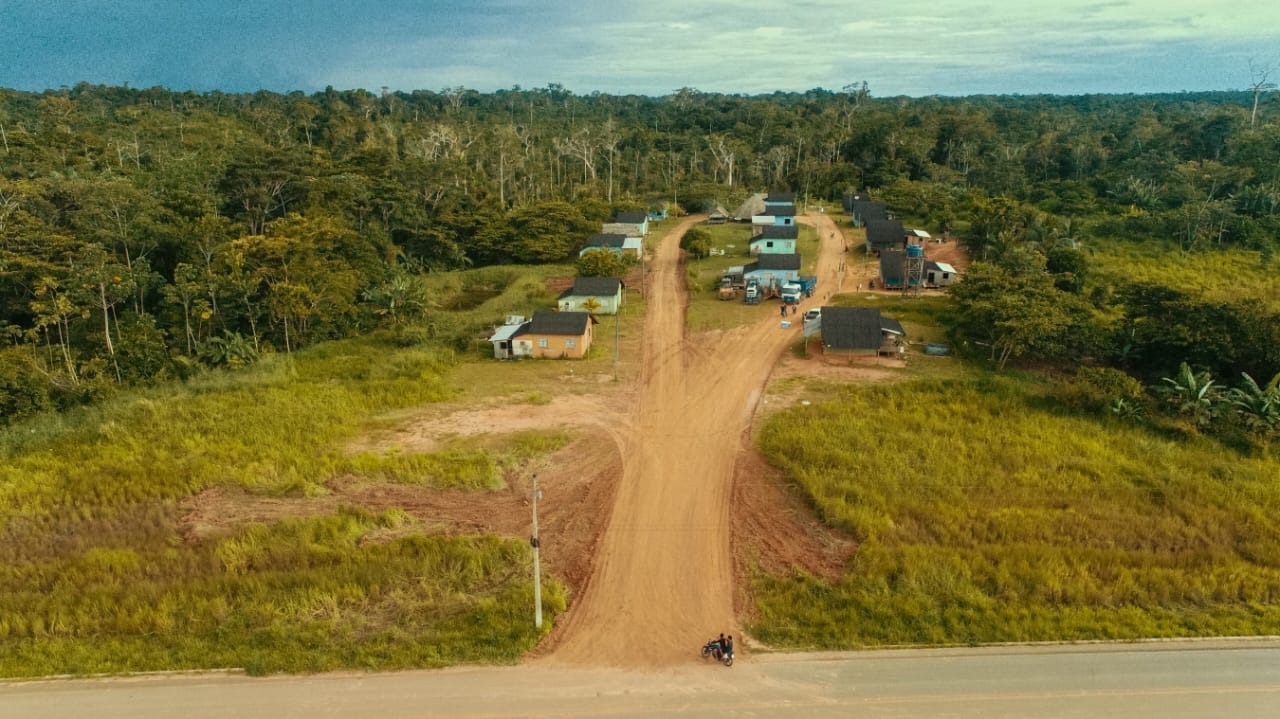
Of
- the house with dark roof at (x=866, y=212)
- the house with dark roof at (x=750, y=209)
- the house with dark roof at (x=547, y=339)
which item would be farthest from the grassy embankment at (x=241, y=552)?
the house with dark roof at (x=866, y=212)

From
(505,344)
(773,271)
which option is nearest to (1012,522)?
(505,344)

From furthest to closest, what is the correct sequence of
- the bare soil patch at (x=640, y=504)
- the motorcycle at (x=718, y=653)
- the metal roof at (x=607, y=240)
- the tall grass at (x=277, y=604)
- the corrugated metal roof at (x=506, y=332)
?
1. the metal roof at (x=607, y=240)
2. the corrugated metal roof at (x=506, y=332)
3. the bare soil patch at (x=640, y=504)
4. the tall grass at (x=277, y=604)
5. the motorcycle at (x=718, y=653)

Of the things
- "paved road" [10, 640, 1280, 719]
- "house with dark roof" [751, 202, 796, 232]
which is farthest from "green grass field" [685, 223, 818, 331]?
"paved road" [10, 640, 1280, 719]

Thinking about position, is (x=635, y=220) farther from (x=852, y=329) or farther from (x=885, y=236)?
(x=852, y=329)

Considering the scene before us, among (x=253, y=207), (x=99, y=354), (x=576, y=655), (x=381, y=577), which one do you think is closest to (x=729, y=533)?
(x=576, y=655)

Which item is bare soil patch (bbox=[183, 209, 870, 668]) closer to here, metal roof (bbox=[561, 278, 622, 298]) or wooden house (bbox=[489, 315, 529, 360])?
wooden house (bbox=[489, 315, 529, 360])

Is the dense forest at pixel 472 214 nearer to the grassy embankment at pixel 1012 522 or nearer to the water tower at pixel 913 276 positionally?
the water tower at pixel 913 276

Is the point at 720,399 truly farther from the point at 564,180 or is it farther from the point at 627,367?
the point at 564,180
